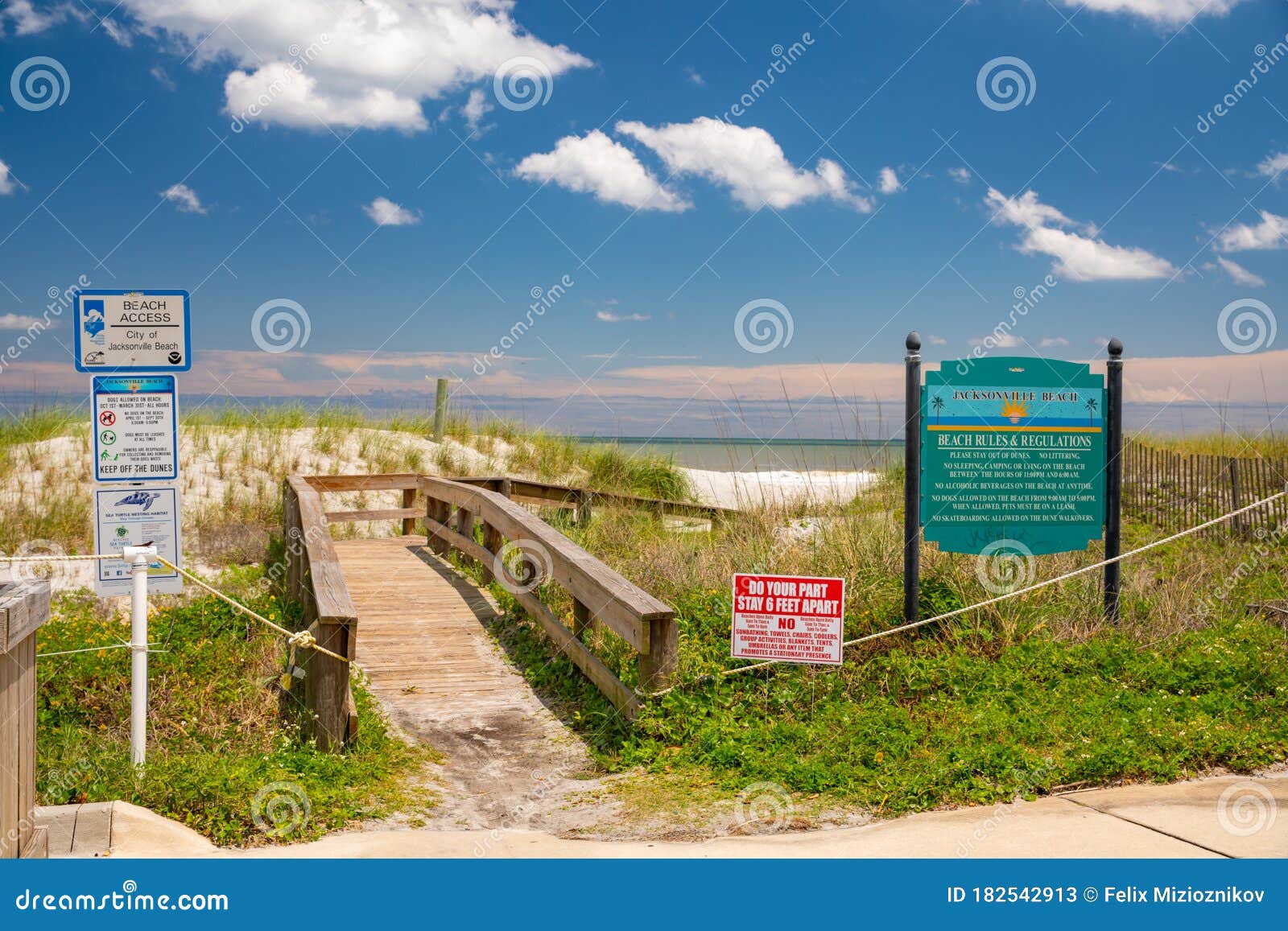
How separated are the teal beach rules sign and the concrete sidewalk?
9.26 feet

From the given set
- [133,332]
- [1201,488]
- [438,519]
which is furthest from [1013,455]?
[1201,488]

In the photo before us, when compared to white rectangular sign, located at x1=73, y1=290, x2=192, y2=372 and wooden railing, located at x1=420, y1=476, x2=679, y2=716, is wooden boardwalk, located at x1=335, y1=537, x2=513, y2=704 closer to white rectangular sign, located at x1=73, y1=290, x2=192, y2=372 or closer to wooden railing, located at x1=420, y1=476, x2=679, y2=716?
wooden railing, located at x1=420, y1=476, x2=679, y2=716

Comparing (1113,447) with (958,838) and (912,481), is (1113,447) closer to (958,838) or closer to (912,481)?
(912,481)

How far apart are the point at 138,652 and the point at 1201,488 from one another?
15.5 meters

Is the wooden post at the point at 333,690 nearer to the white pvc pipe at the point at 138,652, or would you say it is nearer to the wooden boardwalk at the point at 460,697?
the wooden boardwalk at the point at 460,697

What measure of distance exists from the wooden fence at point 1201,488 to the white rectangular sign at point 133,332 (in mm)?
12990

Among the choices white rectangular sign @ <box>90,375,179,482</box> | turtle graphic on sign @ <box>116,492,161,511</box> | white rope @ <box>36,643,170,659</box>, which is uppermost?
white rectangular sign @ <box>90,375,179,482</box>

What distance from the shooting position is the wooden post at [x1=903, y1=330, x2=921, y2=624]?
7562mm

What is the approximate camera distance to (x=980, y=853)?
4625mm

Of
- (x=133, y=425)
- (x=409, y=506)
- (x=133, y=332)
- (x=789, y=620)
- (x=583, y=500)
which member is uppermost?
(x=133, y=332)

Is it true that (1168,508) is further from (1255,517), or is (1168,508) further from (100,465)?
(100,465)

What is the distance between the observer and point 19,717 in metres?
4.07

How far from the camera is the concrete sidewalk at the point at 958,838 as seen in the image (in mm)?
4617

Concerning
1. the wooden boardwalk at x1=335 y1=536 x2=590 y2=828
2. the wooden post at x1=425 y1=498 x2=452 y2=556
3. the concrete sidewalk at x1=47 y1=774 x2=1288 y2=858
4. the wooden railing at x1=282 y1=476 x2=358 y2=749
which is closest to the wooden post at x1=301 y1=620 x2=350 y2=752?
the wooden railing at x1=282 y1=476 x2=358 y2=749
